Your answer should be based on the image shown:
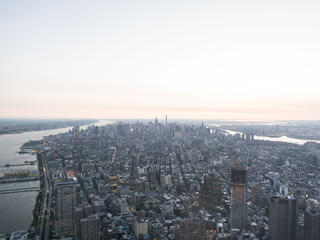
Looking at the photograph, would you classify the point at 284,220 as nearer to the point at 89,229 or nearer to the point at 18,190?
the point at 89,229

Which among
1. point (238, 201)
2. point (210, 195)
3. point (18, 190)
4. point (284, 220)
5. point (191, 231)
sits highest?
point (238, 201)

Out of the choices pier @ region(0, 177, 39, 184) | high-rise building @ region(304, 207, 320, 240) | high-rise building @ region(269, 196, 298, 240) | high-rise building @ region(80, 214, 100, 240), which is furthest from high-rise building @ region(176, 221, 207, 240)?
pier @ region(0, 177, 39, 184)

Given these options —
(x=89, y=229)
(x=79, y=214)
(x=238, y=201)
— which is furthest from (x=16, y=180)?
(x=238, y=201)

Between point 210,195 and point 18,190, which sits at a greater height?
point 210,195

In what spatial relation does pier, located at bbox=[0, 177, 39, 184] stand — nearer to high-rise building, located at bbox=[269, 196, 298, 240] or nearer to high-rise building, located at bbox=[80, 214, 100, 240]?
high-rise building, located at bbox=[80, 214, 100, 240]

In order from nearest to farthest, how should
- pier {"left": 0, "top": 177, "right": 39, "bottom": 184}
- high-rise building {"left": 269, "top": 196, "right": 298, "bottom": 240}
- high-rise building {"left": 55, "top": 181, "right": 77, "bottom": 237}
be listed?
high-rise building {"left": 269, "top": 196, "right": 298, "bottom": 240} < high-rise building {"left": 55, "top": 181, "right": 77, "bottom": 237} < pier {"left": 0, "top": 177, "right": 39, "bottom": 184}

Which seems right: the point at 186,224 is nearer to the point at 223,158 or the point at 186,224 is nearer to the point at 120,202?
the point at 120,202
